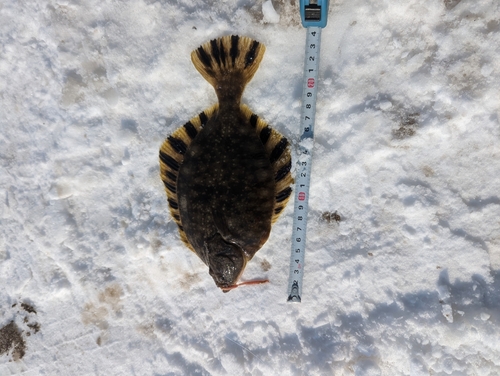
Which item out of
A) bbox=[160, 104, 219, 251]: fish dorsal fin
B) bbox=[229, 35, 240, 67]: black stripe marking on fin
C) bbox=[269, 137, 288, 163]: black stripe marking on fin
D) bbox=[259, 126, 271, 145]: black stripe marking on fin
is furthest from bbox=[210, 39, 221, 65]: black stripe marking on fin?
bbox=[269, 137, 288, 163]: black stripe marking on fin

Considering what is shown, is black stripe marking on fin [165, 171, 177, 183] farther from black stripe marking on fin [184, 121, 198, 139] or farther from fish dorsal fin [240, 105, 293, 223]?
fish dorsal fin [240, 105, 293, 223]

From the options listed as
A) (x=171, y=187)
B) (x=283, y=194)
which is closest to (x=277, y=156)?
(x=283, y=194)

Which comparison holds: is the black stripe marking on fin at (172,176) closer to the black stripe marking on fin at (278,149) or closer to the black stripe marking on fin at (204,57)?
the black stripe marking on fin at (278,149)

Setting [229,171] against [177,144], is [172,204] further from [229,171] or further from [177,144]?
[229,171]

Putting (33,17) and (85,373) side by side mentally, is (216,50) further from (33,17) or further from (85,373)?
(85,373)

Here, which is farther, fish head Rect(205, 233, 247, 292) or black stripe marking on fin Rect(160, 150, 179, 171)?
black stripe marking on fin Rect(160, 150, 179, 171)

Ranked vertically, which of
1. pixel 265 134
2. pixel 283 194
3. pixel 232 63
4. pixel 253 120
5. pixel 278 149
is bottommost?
pixel 283 194

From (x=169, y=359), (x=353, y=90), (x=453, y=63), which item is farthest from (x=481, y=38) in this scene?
(x=169, y=359)

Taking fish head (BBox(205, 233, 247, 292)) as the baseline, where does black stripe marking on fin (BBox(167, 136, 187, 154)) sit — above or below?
above
